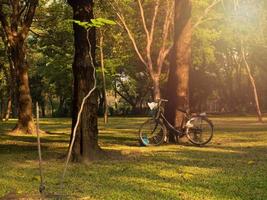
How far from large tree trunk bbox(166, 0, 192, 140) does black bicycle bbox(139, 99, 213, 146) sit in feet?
2.13

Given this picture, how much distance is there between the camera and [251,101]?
56062mm

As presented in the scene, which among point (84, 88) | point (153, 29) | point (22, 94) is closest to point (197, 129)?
point (84, 88)

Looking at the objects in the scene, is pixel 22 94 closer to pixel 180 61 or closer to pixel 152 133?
pixel 180 61

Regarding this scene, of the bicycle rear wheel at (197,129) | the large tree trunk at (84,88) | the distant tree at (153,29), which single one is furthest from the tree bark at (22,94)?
the large tree trunk at (84,88)

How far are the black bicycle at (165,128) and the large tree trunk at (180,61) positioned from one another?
25.5 inches

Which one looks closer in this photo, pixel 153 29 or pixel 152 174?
pixel 152 174

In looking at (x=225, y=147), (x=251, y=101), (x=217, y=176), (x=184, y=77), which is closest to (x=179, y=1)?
(x=184, y=77)

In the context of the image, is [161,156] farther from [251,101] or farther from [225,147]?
[251,101]

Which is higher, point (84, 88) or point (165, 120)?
point (84, 88)

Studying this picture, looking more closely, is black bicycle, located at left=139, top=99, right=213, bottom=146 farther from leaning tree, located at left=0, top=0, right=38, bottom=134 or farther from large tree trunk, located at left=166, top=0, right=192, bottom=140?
leaning tree, located at left=0, top=0, right=38, bottom=134

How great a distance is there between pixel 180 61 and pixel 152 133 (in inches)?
99.6

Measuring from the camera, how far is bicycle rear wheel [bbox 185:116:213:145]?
13.7 metres

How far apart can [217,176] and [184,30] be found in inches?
302

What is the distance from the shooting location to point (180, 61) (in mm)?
15062
